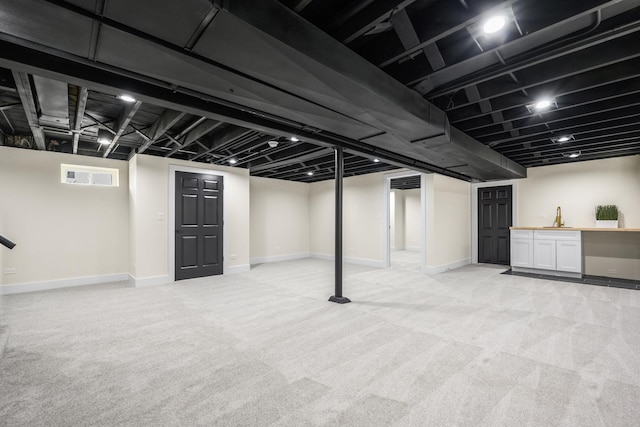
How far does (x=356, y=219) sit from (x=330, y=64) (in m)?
6.24

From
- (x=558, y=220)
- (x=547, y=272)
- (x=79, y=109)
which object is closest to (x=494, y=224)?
(x=558, y=220)

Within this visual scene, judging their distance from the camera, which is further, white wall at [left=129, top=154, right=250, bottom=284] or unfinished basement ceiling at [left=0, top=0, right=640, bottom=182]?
white wall at [left=129, top=154, right=250, bottom=284]

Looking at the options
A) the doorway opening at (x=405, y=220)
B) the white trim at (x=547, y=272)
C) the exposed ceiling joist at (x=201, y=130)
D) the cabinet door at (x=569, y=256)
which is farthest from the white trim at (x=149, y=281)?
the cabinet door at (x=569, y=256)

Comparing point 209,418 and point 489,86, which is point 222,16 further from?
point 489,86

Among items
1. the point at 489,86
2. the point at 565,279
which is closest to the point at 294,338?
the point at 489,86

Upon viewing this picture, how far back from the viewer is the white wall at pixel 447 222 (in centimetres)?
654

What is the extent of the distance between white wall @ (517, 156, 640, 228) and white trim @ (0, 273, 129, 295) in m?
9.15

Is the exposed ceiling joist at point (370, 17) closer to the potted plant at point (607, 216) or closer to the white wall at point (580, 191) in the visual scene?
the potted plant at point (607, 216)

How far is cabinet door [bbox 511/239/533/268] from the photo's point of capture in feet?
20.9

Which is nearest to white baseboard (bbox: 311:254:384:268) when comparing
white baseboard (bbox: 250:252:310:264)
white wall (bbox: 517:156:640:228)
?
white baseboard (bbox: 250:252:310:264)

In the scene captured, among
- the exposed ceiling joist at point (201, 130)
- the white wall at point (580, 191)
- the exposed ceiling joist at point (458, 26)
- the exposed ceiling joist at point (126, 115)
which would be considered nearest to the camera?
the exposed ceiling joist at point (458, 26)

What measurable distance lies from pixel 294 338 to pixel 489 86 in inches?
133

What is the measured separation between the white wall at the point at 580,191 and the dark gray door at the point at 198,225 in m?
7.23

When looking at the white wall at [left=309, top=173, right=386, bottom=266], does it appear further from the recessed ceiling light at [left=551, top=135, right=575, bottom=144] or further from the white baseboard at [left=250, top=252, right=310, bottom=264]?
the recessed ceiling light at [left=551, top=135, right=575, bottom=144]
